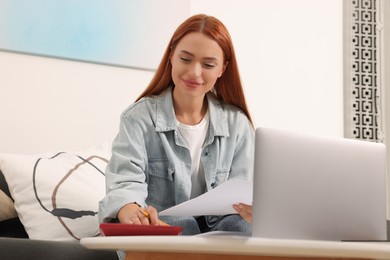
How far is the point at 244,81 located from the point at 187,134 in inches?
47.1

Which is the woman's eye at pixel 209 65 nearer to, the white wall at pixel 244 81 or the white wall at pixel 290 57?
the white wall at pixel 244 81

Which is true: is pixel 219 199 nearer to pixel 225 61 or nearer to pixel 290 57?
pixel 225 61

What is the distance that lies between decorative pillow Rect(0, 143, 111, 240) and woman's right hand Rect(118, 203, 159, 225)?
714mm

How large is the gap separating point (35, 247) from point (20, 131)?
2.80 ft

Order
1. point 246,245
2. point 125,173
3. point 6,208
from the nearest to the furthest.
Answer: point 246,245 → point 125,173 → point 6,208

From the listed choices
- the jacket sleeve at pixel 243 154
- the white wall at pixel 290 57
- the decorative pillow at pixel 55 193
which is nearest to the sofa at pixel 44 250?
the decorative pillow at pixel 55 193

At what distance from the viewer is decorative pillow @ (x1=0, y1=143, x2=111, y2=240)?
2.19 metres

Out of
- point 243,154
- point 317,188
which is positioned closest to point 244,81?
point 243,154

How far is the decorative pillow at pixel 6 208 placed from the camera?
219cm

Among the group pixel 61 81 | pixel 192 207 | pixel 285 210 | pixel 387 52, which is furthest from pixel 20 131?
pixel 387 52

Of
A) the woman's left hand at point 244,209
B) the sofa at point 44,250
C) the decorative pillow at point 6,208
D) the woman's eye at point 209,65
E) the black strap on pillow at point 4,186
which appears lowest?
the sofa at point 44,250

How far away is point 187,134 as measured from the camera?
187cm

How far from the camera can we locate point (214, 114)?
6.32 feet

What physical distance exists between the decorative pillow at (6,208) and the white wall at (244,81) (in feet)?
1.19
